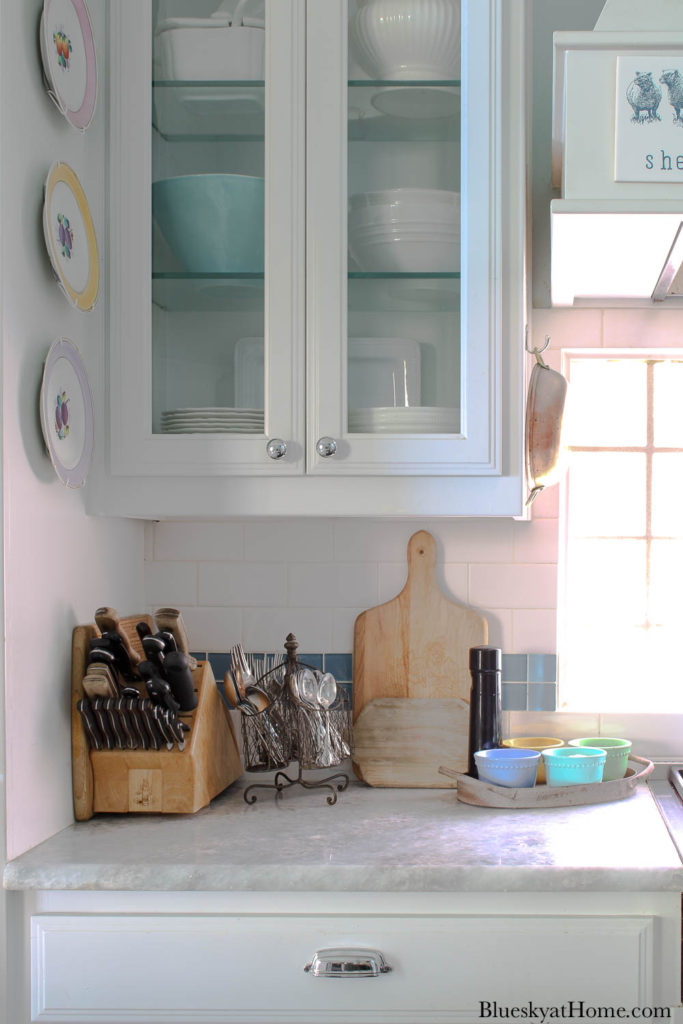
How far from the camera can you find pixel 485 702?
1781mm

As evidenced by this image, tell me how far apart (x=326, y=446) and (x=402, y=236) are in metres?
0.38

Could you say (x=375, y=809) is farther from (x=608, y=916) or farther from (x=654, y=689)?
(x=654, y=689)

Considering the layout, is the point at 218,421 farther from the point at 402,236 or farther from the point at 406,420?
the point at 402,236

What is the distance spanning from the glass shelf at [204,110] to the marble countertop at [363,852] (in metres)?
1.14

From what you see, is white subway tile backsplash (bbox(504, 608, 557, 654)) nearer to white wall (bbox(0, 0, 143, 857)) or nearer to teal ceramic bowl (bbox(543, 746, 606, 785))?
teal ceramic bowl (bbox(543, 746, 606, 785))

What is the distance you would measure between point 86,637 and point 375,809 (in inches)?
22.2

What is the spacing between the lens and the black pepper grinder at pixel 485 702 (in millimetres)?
1778

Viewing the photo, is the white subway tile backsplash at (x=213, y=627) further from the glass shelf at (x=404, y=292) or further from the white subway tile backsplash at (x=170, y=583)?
the glass shelf at (x=404, y=292)

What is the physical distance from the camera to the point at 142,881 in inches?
54.4

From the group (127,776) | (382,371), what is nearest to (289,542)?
(382,371)

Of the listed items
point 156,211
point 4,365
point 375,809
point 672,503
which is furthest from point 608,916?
point 156,211

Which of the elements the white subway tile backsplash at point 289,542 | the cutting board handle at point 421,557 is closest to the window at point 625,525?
the cutting board handle at point 421,557

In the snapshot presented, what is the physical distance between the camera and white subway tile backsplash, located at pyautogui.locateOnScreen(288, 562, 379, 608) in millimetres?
2023

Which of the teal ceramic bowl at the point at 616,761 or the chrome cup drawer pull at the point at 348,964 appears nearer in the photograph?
the chrome cup drawer pull at the point at 348,964
